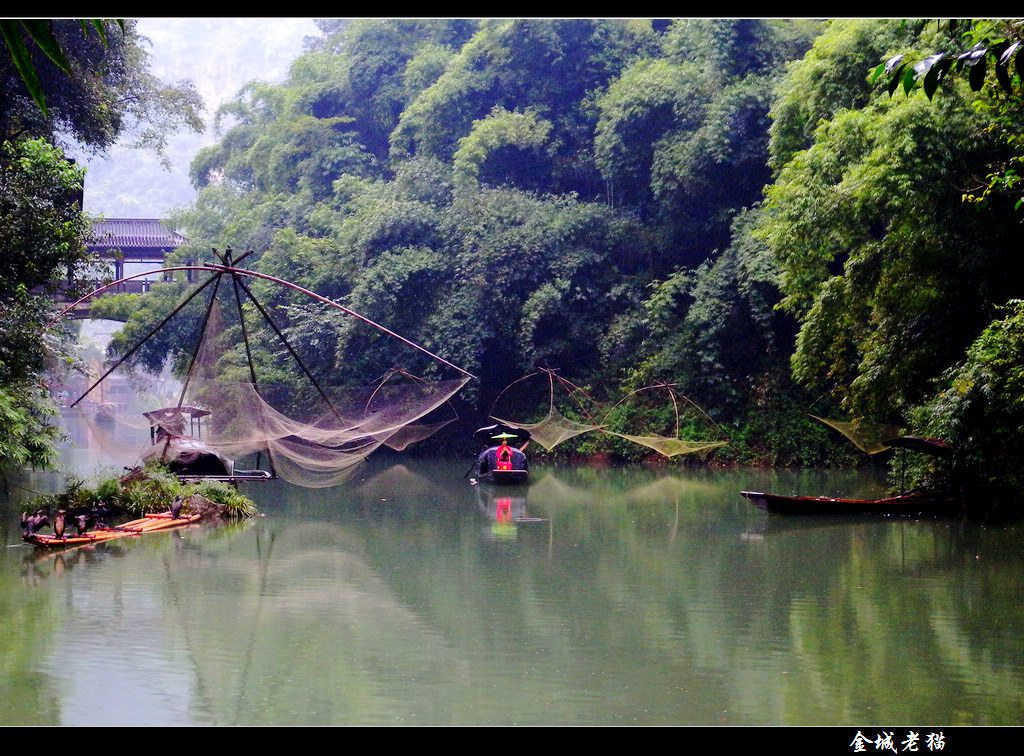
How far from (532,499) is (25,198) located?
6.54m

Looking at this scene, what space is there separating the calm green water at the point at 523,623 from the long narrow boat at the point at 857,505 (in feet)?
0.61

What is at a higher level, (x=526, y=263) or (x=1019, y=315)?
(x=526, y=263)

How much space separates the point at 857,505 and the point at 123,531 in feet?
23.0

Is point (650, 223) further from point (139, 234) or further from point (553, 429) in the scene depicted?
point (139, 234)

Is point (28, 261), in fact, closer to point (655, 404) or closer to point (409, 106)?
point (655, 404)

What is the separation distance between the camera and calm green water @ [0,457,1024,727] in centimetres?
472

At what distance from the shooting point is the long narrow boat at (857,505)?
10.7 metres

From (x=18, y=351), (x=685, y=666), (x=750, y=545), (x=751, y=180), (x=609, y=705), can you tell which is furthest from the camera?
(x=751, y=180)

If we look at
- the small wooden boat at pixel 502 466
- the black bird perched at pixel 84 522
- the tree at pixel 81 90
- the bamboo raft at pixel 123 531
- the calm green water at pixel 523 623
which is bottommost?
the calm green water at pixel 523 623

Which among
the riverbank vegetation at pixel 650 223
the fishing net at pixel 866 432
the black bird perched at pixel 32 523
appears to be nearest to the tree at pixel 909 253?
the riverbank vegetation at pixel 650 223

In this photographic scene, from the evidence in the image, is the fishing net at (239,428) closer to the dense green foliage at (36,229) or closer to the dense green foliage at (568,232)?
the dense green foliage at (36,229)

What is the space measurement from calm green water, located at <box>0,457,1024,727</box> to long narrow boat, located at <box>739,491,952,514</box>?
0.19m

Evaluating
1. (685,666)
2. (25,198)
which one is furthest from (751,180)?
(685,666)

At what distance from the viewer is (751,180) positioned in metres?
18.9
